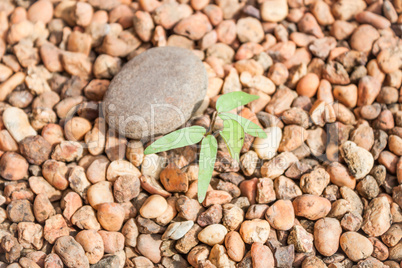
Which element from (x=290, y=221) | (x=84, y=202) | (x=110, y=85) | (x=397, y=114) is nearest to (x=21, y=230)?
(x=84, y=202)

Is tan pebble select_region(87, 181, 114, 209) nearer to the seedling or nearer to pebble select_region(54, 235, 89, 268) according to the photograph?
pebble select_region(54, 235, 89, 268)

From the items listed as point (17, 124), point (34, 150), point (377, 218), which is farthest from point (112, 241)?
point (377, 218)

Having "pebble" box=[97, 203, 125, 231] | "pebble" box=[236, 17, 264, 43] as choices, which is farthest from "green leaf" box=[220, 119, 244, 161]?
"pebble" box=[236, 17, 264, 43]

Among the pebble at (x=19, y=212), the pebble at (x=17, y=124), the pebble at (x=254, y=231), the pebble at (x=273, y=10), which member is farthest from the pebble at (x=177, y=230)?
the pebble at (x=273, y=10)

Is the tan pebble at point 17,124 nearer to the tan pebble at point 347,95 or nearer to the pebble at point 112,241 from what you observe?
the pebble at point 112,241

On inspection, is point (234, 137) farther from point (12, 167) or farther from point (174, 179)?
point (12, 167)

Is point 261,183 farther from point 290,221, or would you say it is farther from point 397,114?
point 397,114
